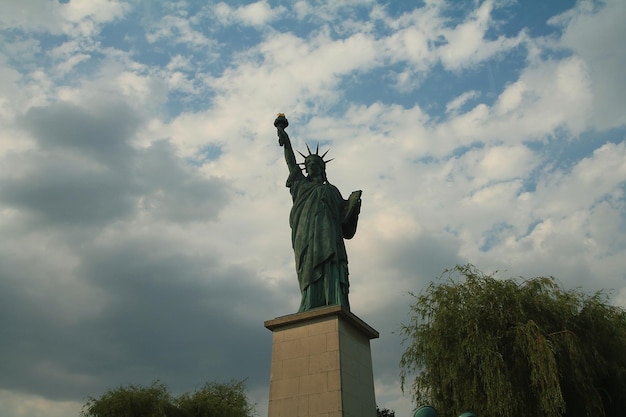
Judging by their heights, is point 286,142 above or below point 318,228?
above

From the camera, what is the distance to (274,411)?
366 inches

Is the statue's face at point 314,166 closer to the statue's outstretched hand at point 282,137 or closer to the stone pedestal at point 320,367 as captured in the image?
the statue's outstretched hand at point 282,137

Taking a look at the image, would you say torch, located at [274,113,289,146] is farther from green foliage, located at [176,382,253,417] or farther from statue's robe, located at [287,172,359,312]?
green foliage, located at [176,382,253,417]

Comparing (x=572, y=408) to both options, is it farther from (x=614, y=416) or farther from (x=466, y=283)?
(x=466, y=283)

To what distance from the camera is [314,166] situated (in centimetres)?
1269

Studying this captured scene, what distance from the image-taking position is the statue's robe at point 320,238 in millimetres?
10633

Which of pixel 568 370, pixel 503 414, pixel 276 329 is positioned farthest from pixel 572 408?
pixel 276 329

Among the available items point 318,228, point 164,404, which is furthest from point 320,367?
point 164,404

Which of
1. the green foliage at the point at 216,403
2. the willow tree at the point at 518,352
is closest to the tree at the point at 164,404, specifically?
the green foliage at the point at 216,403

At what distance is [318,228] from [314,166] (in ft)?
6.51

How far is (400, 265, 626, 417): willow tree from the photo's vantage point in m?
11.8

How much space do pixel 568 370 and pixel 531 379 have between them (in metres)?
0.98

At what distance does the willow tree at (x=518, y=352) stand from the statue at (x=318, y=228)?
12.5 ft

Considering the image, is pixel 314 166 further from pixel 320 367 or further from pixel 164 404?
Answer: pixel 164 404
